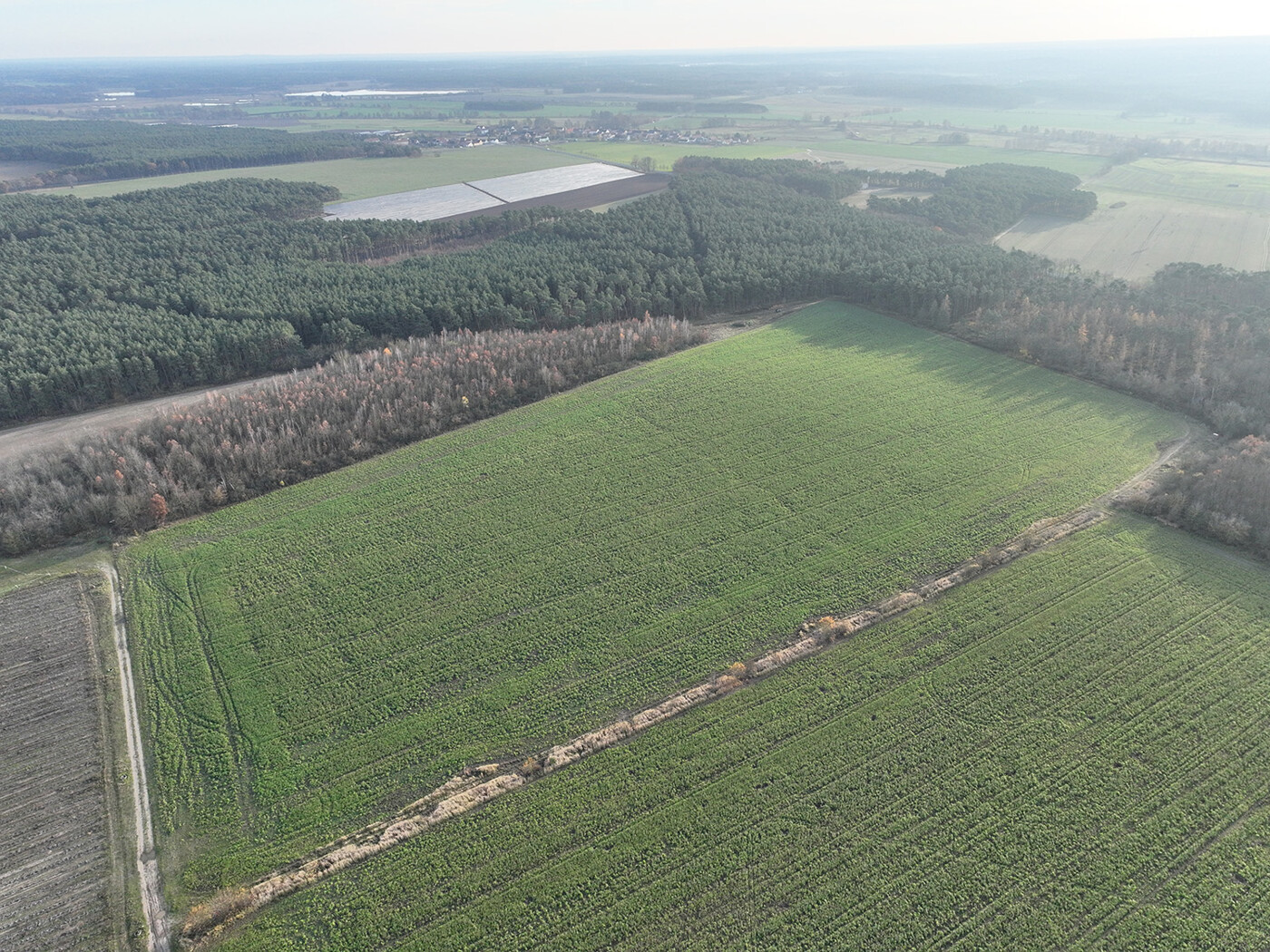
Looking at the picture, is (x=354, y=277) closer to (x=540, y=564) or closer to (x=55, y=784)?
(x=540, y=564)

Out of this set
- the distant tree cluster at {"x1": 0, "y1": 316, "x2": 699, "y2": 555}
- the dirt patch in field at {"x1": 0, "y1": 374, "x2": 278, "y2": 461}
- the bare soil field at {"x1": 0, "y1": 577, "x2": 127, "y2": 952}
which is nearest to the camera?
the bare soil field at {"x1": 0, "y1": 577, "x2": 127, "y2": 952}

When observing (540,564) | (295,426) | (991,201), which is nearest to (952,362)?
(540,564)

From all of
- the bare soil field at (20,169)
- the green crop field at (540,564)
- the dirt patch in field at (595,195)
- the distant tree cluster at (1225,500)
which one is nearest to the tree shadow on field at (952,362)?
the green crop field at (540,564)

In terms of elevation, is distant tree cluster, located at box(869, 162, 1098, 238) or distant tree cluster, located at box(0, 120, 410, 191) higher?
distant tree cluster, located at box(0, 120, 410, 191)

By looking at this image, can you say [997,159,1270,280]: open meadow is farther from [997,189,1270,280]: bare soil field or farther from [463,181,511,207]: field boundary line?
[463,181,511,207]: field boundary line

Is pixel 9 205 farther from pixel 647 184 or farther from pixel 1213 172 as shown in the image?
pixel 1213 172

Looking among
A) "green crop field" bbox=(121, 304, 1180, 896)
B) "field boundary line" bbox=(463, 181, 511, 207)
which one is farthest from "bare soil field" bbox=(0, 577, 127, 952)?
"field boundary line" bbox=(463, 181, 511, 207)
